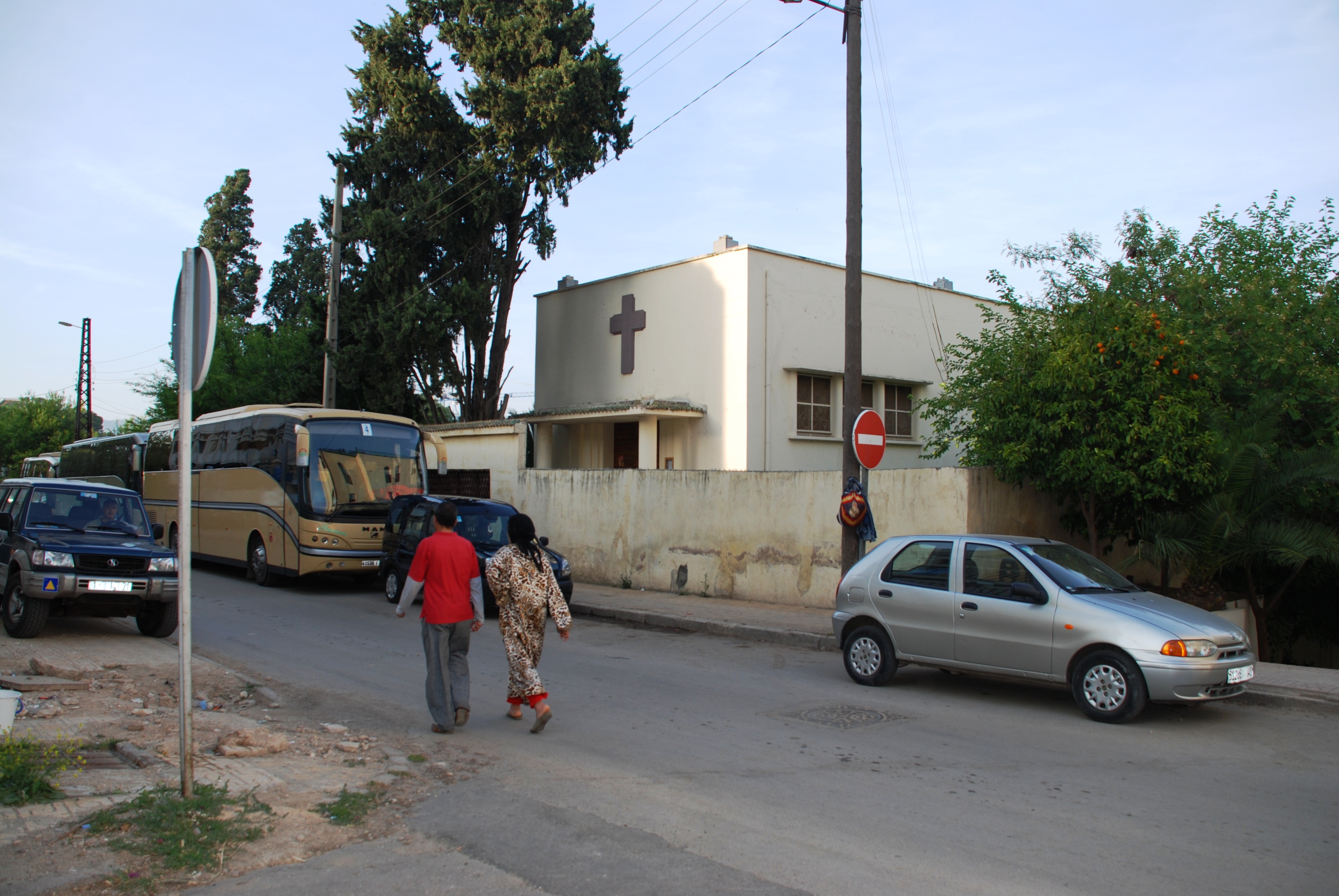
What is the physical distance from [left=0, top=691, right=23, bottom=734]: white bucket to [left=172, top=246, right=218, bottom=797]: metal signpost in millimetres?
1606

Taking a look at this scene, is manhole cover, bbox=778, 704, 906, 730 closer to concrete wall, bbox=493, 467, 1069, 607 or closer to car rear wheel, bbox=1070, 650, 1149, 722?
car rear wheel, bbox=1070, 650, 1149, 722

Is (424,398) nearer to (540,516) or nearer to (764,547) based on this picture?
(540,516)

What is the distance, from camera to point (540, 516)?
20016 millimetres

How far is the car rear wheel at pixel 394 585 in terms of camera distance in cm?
1562

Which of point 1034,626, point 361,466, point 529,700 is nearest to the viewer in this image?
point 529,700

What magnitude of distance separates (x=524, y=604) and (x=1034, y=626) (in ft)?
14.4

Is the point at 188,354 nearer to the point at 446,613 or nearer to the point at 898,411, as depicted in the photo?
the point at 446,613

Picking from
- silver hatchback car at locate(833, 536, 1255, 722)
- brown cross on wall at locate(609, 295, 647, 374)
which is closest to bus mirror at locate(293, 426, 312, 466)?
brown cross on wall at locate(609, 295, 647, 374)

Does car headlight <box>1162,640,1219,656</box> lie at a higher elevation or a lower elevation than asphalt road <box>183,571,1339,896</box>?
higher

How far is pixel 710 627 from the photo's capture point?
13.3m

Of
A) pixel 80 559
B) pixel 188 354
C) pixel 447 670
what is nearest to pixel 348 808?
pixel 447 670

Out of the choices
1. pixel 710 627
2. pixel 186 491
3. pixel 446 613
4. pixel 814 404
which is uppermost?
pixel 814 404

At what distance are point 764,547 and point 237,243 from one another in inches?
1590

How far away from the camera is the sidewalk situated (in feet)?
29.3
